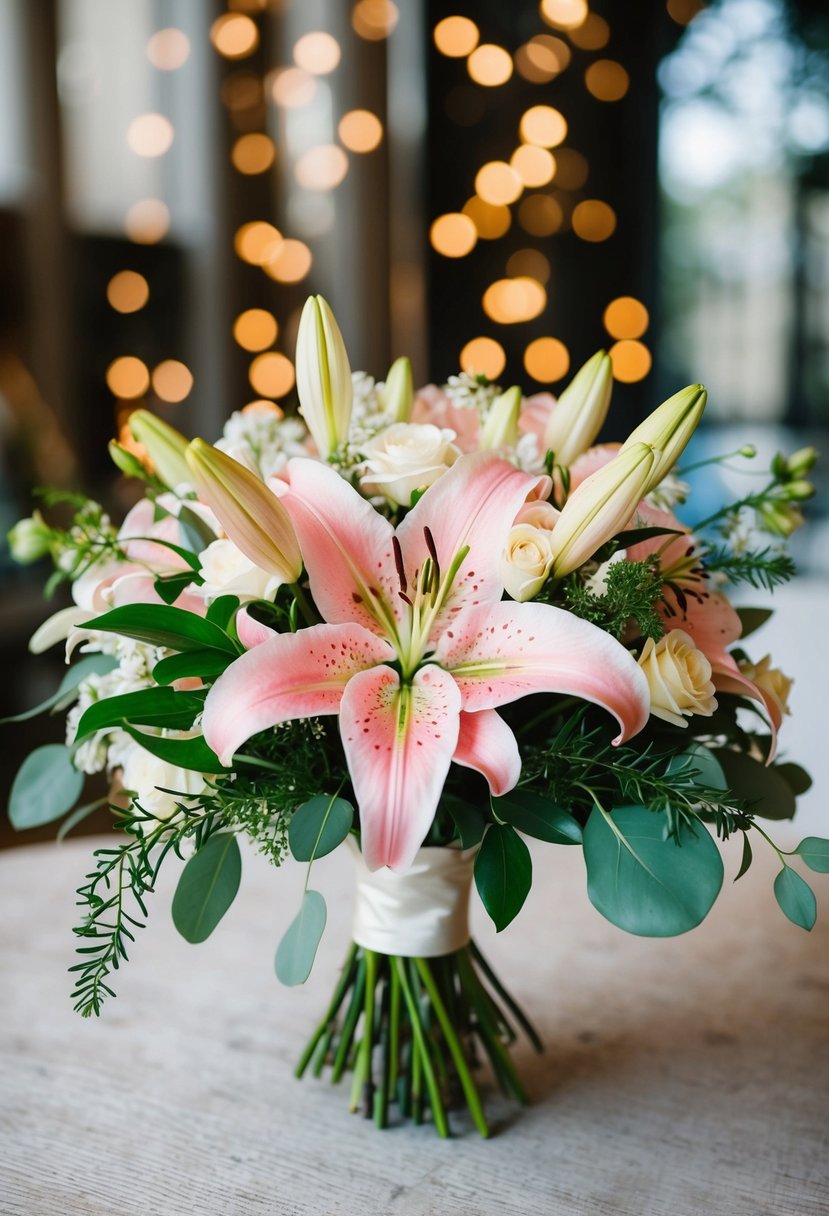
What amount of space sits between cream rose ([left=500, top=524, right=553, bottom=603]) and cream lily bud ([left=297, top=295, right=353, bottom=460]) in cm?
15

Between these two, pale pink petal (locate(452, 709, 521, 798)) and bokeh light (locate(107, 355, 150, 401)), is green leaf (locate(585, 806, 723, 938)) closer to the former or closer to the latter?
pale pink petal (locate(452, 709, 521, 798))

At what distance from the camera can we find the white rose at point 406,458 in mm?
671

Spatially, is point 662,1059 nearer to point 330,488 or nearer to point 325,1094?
point 325,1094

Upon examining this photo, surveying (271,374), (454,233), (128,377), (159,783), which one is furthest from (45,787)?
(454,233)

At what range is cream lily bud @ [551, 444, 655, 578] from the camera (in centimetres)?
60

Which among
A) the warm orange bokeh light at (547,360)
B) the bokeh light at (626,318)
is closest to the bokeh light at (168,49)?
the warm orange bokeh light at (547,360)

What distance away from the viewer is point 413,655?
65 centimetres

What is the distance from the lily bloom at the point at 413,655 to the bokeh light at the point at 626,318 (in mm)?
3603

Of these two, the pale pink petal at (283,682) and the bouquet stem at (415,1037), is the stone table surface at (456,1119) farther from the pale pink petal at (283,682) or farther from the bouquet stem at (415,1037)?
the pale pink petal at (283,682)

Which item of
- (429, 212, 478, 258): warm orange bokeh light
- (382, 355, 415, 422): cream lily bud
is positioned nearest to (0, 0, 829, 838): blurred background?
(429, 212, 478, 258): warm orange bokeh light

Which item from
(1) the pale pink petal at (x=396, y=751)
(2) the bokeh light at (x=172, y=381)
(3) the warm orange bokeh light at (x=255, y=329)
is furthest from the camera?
(3) the warm orange bokeh light at (x=255, y=329)

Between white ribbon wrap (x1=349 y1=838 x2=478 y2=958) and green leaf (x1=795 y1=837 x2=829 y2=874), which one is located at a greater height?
green leaf (x1=795 y1=837 x2=829 y2=874)

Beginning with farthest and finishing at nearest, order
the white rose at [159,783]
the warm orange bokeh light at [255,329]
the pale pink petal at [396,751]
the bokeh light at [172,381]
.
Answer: the warm orange bokeh light at [255,329] < the bokeh light at [172,381] < the white rose at [159,783] < the pale pink petal at [396,751]

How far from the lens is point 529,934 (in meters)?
1.07
